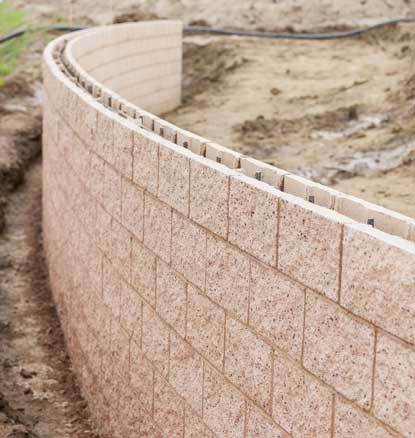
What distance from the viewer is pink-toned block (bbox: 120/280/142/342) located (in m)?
5.93

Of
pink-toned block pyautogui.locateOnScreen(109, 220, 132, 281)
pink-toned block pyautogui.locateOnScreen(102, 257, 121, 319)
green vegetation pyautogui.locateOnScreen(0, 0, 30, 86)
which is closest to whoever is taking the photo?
pink-toned block pyautogui.locateOnScreen(109, 220, 132, 281)

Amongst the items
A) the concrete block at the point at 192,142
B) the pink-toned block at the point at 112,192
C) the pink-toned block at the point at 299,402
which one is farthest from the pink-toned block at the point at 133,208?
the pink-toned block at the point at 299,402

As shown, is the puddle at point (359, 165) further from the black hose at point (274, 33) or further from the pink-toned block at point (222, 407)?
the black hose at point (274, 33)

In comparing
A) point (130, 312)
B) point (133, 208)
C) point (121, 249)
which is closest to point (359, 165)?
point (121, 249)

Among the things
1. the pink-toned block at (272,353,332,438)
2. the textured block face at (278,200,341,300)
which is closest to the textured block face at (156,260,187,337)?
the pink-toned block at (272,353,332,438)

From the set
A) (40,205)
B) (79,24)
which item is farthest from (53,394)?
(79,24)

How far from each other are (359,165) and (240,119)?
15.0 ft

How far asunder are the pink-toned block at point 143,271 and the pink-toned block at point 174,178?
0.49 metres

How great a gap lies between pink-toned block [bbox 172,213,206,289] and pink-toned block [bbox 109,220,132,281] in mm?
967

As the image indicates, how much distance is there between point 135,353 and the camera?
604 centimetres

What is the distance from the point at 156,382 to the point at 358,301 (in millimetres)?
2389

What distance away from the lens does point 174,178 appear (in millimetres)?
5023

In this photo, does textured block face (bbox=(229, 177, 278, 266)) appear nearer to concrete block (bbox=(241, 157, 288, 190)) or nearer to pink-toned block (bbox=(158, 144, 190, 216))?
concrete block (bbox=(241, 157, 288, 190))

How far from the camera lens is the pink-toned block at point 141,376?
5.75m
